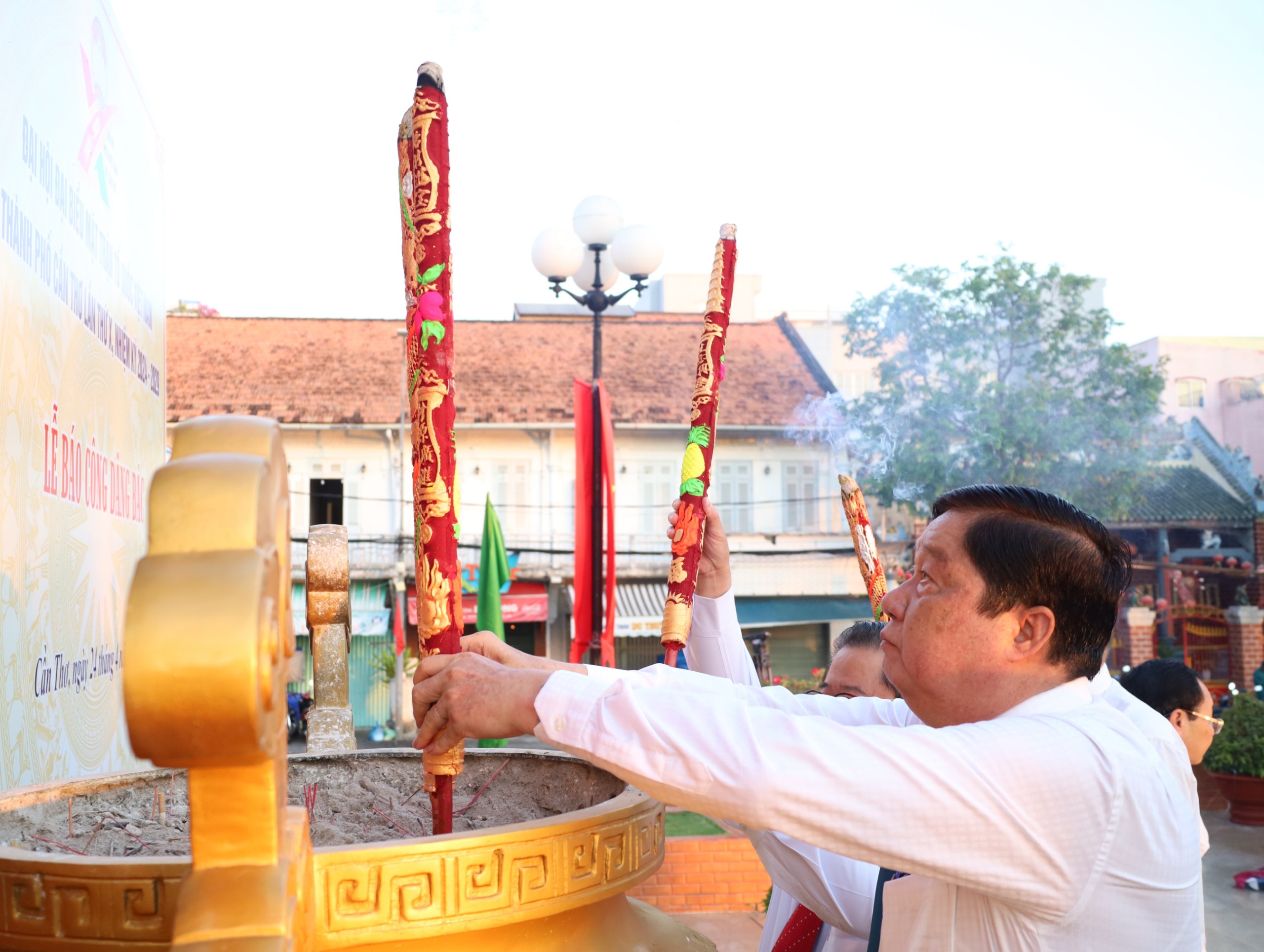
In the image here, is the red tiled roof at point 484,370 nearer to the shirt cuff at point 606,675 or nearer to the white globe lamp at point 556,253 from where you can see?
the white globe lamp at point 556,253

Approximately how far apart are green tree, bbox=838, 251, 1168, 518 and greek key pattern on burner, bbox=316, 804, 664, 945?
1474 centimetres

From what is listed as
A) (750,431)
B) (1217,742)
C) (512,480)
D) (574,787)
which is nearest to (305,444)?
(512,480)

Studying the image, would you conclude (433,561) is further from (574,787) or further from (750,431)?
(750,431)

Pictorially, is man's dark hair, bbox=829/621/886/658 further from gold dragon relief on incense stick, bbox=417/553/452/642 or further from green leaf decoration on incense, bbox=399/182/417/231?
green leaf decoration on incense, bbox=399/182/417/231

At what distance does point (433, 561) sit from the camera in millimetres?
1227

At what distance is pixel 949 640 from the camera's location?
4.42 ft

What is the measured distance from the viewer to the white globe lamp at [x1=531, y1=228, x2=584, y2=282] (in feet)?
22.2

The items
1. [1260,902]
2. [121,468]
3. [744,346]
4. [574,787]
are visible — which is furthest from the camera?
[744,346]

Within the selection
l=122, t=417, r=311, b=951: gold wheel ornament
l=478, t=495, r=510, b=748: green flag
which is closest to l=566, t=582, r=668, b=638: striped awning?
l=478, t=495, r=510, b=748: green flag

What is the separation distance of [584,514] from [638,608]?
12.1m

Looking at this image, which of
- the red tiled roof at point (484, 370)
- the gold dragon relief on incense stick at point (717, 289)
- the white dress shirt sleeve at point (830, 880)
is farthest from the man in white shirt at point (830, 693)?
the red tiled roof at point (484, 370)

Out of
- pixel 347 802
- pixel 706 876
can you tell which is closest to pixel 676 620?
pixel 347 802

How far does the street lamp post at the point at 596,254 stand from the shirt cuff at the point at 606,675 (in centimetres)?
516

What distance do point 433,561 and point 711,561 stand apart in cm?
112
